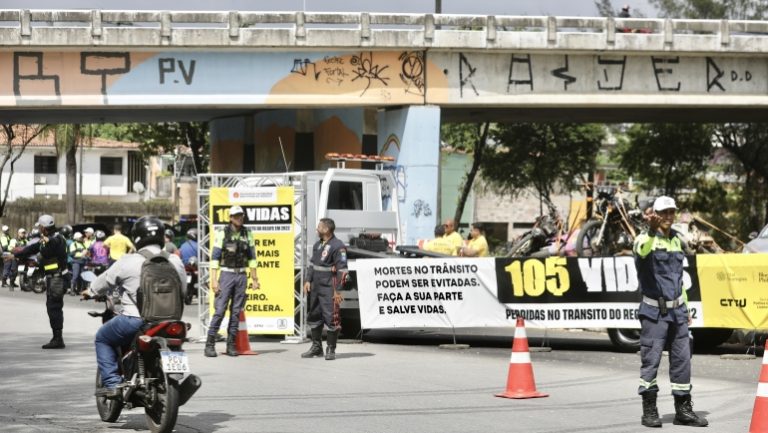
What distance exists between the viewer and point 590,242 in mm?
22344

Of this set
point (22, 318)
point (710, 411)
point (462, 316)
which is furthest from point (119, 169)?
point (710, 411)

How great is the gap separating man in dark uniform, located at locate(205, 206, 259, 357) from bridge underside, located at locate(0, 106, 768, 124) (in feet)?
55.5

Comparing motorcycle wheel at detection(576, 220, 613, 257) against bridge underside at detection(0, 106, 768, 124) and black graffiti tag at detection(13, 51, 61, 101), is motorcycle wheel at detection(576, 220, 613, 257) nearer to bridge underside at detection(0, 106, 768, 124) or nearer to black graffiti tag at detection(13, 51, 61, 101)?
bridge underside at detection(0, 106, 768, 124)

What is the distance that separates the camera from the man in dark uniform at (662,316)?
10812 millimetres

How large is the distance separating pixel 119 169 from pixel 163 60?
57979 millimetres

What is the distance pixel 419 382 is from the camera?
14.2 metres

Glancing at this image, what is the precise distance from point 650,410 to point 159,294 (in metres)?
3.99

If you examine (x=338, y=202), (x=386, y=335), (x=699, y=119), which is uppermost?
(x=699, y=119)

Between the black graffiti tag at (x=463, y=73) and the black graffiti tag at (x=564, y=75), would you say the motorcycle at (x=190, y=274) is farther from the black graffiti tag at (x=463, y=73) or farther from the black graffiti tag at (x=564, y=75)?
the black graffiti tag at (x=564, y=75)

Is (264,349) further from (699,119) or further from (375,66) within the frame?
(699,119)

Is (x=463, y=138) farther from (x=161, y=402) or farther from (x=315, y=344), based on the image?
(x=161, y=402)

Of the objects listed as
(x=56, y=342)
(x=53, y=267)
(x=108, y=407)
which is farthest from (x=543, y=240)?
(x=108, y=407)

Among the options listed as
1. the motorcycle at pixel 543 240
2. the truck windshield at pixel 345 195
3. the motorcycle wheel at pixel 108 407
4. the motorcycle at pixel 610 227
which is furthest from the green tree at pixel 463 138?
the motorcycle wheel at pixel 108 407

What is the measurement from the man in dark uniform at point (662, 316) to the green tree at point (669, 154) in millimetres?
39248
